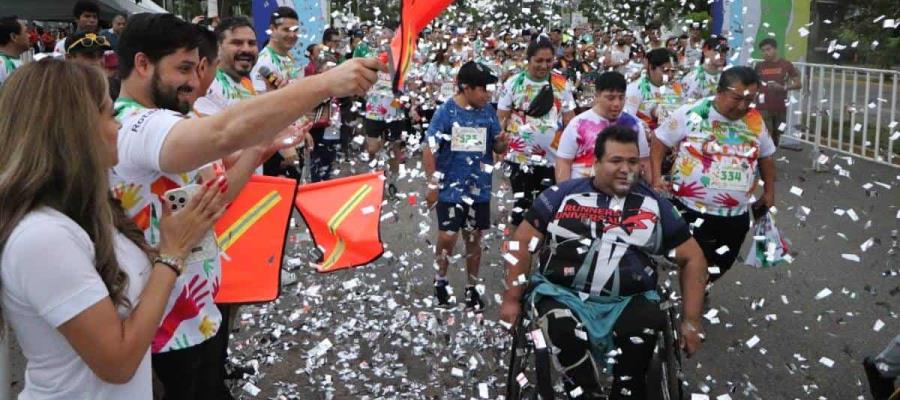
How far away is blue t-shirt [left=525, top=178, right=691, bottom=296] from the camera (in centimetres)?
429

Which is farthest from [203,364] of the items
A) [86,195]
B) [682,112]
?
[682,112]

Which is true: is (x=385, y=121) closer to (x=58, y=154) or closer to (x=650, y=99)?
(x=650, y=99)

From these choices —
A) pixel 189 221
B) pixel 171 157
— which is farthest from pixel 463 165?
pixel 189 221

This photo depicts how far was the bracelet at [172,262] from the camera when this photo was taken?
2.27m

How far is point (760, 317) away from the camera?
623 cm

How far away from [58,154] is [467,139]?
4.60 meters

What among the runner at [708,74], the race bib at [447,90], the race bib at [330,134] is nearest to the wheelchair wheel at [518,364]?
the race bib at [330,134]

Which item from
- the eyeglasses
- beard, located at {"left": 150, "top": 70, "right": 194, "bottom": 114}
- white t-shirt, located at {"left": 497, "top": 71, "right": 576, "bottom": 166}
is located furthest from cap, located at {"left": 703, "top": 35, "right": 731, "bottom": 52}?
beard, located at {"left": 150, "top": 70, "right": 194, "bottom": 114}

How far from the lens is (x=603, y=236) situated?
4.36 metres

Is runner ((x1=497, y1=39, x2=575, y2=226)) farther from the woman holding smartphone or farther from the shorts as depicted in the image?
the woman holding smartphone

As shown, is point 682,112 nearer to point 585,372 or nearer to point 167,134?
point 585,372

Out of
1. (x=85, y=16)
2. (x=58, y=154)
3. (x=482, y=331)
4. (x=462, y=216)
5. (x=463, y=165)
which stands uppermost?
(x=85, y=16)

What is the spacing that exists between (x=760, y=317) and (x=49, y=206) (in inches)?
205

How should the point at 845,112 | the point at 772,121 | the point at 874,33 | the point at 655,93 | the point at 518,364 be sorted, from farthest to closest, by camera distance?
1. the point at 874,33
2. the point at 845,112
3. the point at 772,121
4. the point at 655,93
5. the point at 518,364
